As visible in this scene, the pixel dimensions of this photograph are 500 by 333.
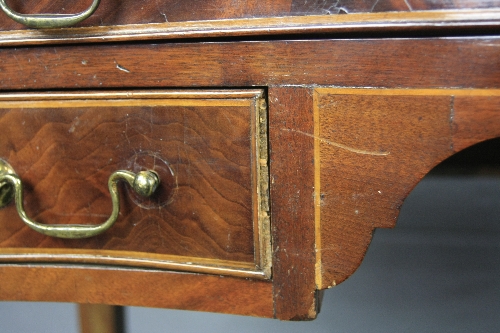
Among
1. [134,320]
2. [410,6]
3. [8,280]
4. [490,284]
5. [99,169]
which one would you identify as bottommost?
[134,320]

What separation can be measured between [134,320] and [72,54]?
1.97ft

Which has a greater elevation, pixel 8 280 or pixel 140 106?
pixel 140 106

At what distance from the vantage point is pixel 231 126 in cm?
41

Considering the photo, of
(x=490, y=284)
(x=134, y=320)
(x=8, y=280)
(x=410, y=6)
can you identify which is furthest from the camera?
(x=134, y=320)

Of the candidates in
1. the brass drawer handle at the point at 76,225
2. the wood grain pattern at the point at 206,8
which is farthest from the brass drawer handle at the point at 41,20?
→ the brass drawer handle at the point at 76,225

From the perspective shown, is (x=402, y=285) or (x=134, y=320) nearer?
(x=402, y=285)

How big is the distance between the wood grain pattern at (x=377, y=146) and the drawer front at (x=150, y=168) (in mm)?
53

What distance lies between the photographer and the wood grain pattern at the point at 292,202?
399 mm

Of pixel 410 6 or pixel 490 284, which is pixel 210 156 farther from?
pixel 490 284

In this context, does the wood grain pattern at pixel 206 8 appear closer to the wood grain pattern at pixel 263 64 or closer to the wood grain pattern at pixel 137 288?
the wood grain pattern at pixel 263 64

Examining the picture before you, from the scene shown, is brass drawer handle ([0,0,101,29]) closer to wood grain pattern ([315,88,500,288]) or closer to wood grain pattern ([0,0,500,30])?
wood grain pattern ([0,0,500,30])

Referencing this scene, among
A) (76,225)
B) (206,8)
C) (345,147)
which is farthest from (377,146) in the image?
(76,225)

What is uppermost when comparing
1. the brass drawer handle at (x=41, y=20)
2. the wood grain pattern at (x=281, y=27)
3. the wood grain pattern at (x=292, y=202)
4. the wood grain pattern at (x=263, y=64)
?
the brass drawer handle at (x=41, y=20)

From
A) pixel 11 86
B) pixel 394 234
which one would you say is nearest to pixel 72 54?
pixel 11 86
